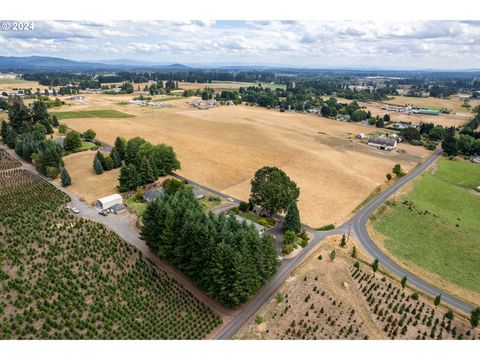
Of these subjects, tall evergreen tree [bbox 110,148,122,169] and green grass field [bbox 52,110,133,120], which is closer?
tall evergreen tree [bbox 110,148,122,169]

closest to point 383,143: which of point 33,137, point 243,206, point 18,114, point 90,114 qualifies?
point 243,206

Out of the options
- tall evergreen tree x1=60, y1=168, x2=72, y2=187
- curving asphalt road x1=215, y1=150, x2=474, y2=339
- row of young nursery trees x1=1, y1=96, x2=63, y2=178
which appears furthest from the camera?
row of young nursery trees x1=1, y1=96, x2=63, y2=178

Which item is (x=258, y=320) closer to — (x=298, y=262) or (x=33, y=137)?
(x=298, y=262)

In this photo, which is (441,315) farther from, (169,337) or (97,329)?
(97,329)

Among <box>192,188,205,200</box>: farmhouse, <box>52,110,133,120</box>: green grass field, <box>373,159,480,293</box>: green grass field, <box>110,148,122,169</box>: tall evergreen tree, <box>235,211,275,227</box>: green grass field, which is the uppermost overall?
<box>52,110,133,120</box>: green grass field

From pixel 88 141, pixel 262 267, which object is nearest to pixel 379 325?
pixel 262 267

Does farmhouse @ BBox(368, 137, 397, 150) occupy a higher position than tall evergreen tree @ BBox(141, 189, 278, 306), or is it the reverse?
farmhouse @ BBox(368, 137, 397, 150)

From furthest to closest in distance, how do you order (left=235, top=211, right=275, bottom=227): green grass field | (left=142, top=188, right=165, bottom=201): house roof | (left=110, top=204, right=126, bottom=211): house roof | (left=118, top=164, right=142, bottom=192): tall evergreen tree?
(left=118, top=164, right=142, bottom=192): tall evergreen tree, (left=142, top=188, right=165, bottom=201): house roof, (left=110, top=204, right=126, bottom=211): house roof, (left=235, top=211, right=275, bottom=227): green grass field

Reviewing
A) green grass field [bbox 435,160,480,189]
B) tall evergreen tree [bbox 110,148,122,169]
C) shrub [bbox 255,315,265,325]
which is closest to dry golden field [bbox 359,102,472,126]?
green grass field [bbox 435,160,480,189]

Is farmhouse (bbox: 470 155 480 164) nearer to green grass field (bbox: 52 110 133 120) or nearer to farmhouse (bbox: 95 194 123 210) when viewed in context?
farmhouse (bbox: 95 194 123 210)
